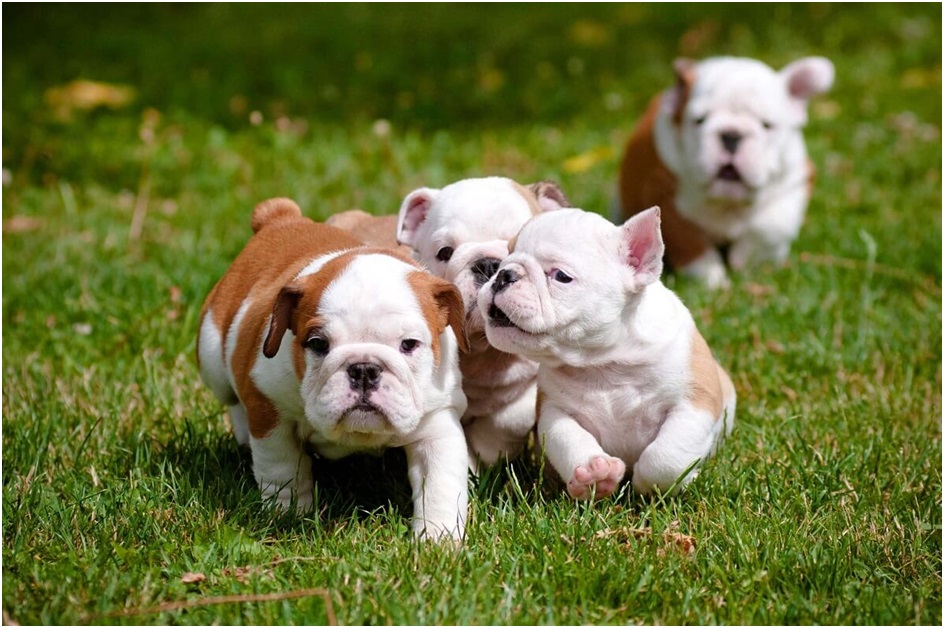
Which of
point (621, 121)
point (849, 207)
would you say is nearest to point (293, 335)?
point (849, 207)

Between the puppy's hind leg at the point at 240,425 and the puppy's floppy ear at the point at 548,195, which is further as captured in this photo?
the puppy's floppy ear at the point at 548,195

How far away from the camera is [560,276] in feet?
11.8

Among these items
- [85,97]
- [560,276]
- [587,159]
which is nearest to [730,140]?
[587,159]

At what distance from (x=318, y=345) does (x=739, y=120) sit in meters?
→ 3.56

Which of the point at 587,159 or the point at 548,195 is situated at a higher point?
the point at 548,195

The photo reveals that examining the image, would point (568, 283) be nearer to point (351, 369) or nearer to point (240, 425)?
point (351, 369)

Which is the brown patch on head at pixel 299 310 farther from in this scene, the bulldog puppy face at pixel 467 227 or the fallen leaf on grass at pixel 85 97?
the fallen leaf on grass at pixel 85 97

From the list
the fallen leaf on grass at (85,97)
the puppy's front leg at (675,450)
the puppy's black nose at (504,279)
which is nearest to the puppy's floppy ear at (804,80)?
the puppy's front leg at (675,450)

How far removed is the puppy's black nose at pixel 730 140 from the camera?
6273mm

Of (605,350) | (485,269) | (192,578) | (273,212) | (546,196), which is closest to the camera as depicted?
(192,578)

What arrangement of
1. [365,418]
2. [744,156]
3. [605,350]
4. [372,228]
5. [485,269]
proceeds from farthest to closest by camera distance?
[744,156] → [372,228] → [485,269] → [605,350] → [365,418]

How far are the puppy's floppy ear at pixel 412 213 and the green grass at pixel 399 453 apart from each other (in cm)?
78

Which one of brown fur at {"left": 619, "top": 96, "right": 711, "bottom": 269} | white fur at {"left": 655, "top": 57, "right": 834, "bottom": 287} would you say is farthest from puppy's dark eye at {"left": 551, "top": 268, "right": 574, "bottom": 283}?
brown fur at {"left": 619, "top": 96, "right": 711, "bottom": 269}

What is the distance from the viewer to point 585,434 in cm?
376
